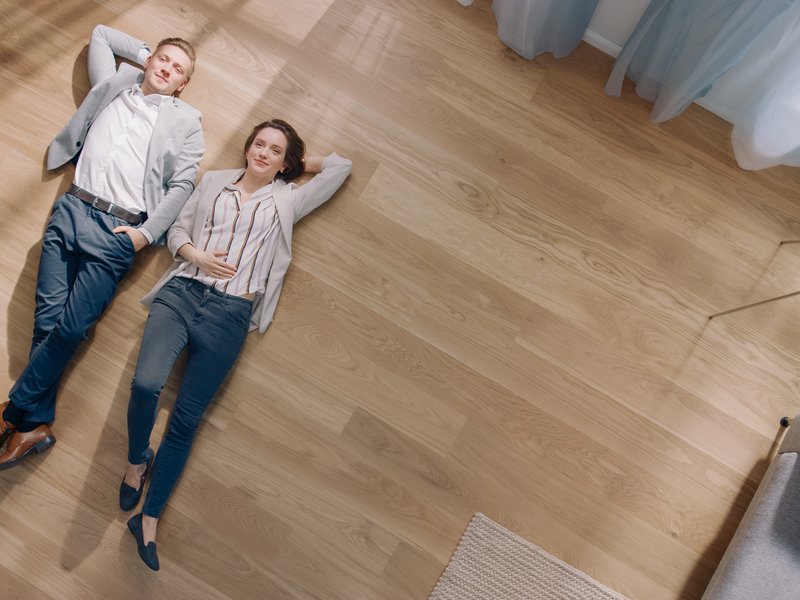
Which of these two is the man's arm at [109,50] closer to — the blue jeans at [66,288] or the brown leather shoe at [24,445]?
the blue jeans at [66,288]

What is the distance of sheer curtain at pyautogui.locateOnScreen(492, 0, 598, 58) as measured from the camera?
1.99 metres

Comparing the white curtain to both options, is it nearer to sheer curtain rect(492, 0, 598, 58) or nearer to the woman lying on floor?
sheer curtain rect(492, 0, 598, 58)

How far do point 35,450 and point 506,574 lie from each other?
4.75 ft

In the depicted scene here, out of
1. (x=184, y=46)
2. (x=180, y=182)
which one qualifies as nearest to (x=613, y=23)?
(x=184, y=46)

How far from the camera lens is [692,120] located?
7.20 feet

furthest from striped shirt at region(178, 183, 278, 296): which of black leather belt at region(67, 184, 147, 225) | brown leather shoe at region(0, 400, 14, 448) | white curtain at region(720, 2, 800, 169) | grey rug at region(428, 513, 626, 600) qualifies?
white curtain at region(720, 2, 800, 169)

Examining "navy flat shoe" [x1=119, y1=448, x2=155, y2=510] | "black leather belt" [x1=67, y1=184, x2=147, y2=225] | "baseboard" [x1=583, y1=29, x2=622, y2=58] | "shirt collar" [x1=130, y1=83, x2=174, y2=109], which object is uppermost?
"baseboard" [x1=583, y1=29, x2=622, y2=58]

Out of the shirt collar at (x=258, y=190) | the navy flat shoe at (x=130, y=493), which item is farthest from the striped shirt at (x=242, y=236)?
the navy flat shoe at (x=130, y=493)

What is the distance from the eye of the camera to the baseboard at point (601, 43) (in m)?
2.18

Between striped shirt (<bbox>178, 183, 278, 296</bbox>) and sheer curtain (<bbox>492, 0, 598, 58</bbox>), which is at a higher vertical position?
sheer curtain (<bbox>492, 0, 598, 58</bbox>)

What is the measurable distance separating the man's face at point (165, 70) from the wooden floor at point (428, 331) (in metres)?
0.10

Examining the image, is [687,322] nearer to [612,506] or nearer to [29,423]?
[612,506]

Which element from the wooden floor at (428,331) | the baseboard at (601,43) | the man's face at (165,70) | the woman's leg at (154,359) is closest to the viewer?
the woman's leg at (154,359)

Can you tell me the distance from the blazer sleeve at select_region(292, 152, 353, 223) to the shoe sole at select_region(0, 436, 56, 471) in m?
0.98
